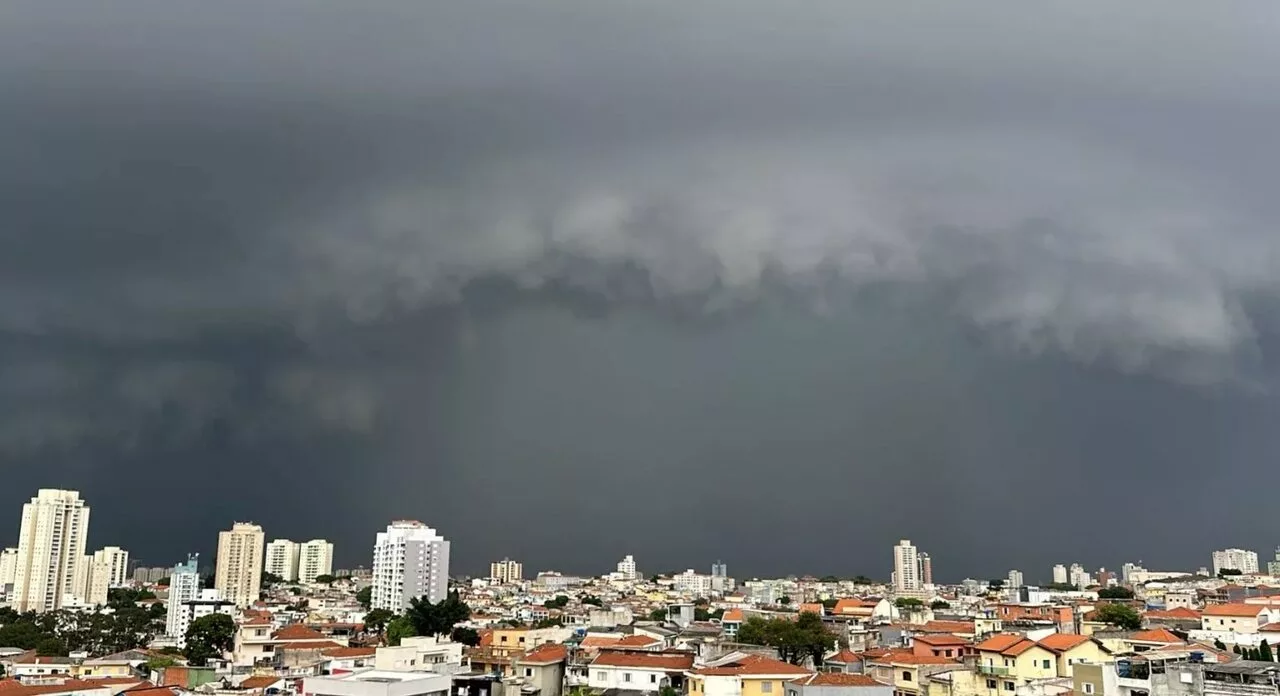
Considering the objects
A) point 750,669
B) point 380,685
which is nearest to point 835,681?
point 750,669

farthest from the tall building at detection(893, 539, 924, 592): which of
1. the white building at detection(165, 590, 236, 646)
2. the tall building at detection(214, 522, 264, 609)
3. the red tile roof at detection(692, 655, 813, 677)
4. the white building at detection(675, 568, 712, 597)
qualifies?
the red tile roof at detection(692, 655, 813, 677)

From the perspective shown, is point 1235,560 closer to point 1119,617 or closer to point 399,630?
point 1119,617

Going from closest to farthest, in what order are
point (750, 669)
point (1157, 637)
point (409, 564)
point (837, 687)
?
point (837, 687)
point (750, 669)
point (1157, 637)
point (409, 564)

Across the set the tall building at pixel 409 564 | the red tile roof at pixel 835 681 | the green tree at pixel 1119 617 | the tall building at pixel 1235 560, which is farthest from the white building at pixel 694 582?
the red tile roof at pixel 835 681

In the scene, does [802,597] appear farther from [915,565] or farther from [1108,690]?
[1108,690]

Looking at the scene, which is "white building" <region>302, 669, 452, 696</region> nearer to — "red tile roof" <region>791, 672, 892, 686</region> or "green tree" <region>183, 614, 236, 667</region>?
"red tile roof" <region>791, 672, 892, 686</region>

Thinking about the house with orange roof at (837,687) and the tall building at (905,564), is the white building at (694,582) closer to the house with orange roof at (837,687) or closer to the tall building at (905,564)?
the tall building at (905,564)

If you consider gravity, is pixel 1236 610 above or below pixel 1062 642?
above
